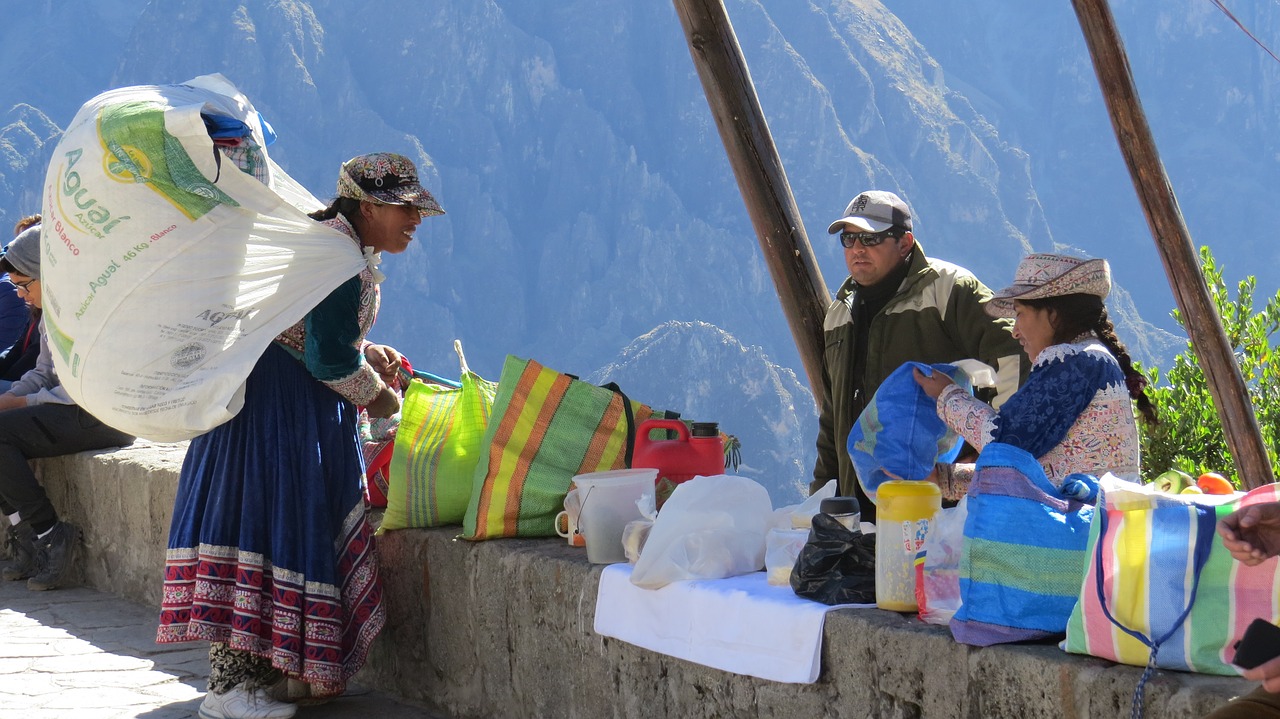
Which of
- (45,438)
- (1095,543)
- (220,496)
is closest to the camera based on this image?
(1095,543)

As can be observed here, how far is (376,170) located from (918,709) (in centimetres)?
201

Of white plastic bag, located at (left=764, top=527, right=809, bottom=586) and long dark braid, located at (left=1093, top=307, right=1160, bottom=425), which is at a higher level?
long dark braid, located at (left=1093, top=307, right=1160, bottom=425)

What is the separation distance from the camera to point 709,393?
79312 millimetres

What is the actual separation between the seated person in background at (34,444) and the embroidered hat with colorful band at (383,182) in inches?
103

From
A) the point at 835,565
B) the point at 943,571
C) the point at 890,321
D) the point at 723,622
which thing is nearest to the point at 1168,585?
the point at 943,571

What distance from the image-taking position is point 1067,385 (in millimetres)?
2504

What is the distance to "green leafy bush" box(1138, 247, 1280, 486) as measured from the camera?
296 inches

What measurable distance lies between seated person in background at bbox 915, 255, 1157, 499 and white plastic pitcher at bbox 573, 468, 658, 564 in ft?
2.76

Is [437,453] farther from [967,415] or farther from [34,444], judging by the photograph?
[34,444]

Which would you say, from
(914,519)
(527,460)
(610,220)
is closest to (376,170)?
(527,460)

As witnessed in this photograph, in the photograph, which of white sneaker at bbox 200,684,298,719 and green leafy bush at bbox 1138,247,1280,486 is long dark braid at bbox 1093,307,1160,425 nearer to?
white sneaker at bbox 200,684,298,719

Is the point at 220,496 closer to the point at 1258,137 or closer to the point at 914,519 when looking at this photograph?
the point at 914,519

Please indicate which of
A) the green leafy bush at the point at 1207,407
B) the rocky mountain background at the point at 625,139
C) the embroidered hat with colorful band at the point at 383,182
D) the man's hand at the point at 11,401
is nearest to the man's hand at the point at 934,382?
the embroidered hat with colorful band at the point at 383,182

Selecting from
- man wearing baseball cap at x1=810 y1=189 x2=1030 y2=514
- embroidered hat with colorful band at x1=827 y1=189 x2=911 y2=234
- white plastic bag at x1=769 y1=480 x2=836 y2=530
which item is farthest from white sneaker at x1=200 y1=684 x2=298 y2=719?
embroidered hat with colorful band at x1=827 y1=189 x2=911 y2=234
